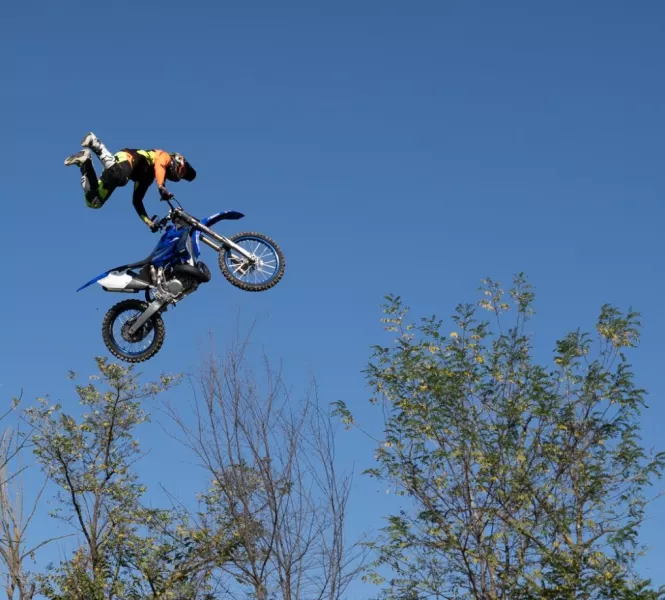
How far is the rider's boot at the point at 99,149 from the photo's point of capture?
1544cm

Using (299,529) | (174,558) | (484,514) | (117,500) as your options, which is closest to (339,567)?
(299,529)

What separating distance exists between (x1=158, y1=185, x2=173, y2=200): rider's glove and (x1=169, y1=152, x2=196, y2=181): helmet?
336 millimetres

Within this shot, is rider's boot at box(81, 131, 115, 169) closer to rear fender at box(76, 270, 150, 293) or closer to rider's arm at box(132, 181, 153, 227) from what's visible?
rider's arm at box(132, 181, 153, 227)

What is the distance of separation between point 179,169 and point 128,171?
1.03m

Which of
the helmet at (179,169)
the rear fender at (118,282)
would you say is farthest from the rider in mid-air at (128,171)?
the rear fender at (118,282)

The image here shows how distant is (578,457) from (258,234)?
24.6 ft

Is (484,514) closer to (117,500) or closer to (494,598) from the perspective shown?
(494,598)

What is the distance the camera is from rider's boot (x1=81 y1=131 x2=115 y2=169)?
1544 cm

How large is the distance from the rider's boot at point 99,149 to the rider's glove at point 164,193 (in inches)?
33.0

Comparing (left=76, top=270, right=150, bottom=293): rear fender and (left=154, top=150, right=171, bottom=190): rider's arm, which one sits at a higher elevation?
(left=154, top=150, right=171, bottom=190): rider's arm

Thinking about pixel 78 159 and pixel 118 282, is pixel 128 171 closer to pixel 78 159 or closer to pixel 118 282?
pixel 78 159

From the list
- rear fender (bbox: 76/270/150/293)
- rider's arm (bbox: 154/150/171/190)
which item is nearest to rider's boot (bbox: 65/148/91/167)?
rider's arm (bbox: 154/150/171/190)

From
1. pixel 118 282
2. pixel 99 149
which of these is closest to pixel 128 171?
pixel 99 149

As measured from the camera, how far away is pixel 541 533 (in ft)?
62.5
